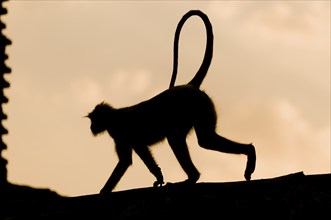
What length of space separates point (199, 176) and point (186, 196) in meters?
3.88

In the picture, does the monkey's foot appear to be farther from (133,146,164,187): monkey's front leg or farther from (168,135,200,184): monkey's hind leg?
(133,146,164,187): monkey's front leg

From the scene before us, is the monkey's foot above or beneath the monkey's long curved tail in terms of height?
beneath

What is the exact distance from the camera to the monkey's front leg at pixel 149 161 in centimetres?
1070

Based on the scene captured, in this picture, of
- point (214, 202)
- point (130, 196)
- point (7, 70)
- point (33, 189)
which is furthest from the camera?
point (7, 70)

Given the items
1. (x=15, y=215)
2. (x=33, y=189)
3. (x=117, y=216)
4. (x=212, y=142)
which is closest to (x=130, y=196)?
(x=117, y=216)

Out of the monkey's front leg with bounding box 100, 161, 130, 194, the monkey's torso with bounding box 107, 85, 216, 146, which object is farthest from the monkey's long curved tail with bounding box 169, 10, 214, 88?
the monkey's front leg with bounding box 100, 161, 130, 194

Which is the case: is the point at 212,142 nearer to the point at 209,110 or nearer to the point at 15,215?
the point at 209,110

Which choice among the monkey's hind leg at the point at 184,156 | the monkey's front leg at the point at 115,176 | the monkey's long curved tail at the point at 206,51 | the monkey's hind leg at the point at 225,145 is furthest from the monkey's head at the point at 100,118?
the monkey's hind leg at the point at 225,145

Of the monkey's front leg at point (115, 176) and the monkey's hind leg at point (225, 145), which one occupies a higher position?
the monkey's hind leg at point (225, 145)

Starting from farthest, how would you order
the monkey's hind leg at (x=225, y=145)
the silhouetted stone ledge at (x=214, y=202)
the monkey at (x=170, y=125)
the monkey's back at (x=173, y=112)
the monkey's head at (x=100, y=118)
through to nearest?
1. the monkey's head at (x=100, y=118)
2. the monkey's back at (x=173, y=112)
3. the monkey at (x=170, y=125)
4. the monkey's hind leg at (x=225, y=145)
5. the silhouetted stone ledge at (x=214, y=202)

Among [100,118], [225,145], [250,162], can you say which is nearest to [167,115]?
[225,145]

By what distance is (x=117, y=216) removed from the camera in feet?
19.1

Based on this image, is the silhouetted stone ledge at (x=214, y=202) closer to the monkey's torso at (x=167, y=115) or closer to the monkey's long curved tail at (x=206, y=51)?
the monkey's torso at (x=167, y=115)

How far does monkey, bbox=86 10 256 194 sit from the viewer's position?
977 centimetres
